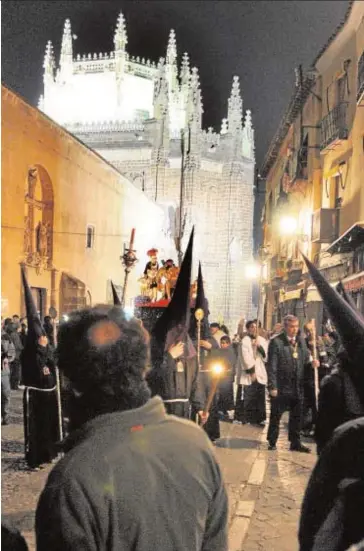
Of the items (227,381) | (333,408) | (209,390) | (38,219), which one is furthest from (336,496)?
(38,219)

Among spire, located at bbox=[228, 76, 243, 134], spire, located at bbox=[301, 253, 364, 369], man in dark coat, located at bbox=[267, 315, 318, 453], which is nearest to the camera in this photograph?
spire, located at bbox=[301, 253, 364, 369]

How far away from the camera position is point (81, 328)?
1.94 metres

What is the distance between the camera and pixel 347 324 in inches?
85.4

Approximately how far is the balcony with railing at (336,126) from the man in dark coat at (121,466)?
1658 cm

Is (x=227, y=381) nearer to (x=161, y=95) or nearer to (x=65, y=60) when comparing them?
(x=161, y=95)

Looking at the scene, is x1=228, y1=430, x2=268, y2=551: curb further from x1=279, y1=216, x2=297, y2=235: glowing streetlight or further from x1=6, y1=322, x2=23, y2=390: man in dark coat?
x1=279, y1=216, x2=297, y2=235: glowing streetlight

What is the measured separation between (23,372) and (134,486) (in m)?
6.26

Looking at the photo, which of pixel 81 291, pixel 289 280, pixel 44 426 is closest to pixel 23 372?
pixel 44 426

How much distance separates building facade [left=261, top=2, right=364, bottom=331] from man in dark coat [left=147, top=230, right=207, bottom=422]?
7.73 m

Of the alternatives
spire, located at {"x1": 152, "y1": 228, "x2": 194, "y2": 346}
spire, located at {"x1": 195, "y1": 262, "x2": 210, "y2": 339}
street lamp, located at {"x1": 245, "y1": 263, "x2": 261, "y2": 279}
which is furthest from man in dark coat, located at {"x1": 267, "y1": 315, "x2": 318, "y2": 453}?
street lamp, located at {"x1": 245, "y1": 263, "x2": 261, "y2": 279}

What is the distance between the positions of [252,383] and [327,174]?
10.6m

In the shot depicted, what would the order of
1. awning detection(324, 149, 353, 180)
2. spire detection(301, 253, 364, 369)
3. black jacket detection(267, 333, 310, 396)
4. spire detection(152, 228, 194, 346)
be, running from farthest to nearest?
awning detection(324, 149, 353, 180), black jacket detection(267, 333, 310, 396), spire detection(152, 228, 194, 346), spire detection(301, 253, 364, 369)

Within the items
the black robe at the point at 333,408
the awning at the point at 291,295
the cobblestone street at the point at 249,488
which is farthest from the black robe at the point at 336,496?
the awning at the point at 291,295

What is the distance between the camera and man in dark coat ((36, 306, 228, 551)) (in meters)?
1.69
